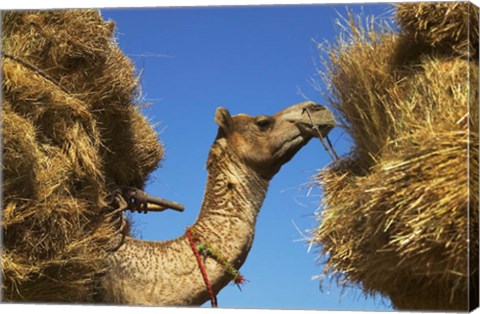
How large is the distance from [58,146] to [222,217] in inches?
37.5

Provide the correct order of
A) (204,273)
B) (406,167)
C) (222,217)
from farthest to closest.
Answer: (222,217), (204,273), (406,167)

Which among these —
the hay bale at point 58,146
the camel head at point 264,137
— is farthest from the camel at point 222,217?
the hay bale at point 58,146

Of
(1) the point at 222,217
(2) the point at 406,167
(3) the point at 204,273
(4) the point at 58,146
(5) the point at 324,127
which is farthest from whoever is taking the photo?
(1) the point at 222,217

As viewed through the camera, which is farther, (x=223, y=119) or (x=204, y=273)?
(x=223, y=119)

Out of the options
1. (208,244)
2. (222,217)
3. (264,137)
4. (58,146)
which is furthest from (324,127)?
(58,146)

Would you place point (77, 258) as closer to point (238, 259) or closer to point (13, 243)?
point (13, 243)

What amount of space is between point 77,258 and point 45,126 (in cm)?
64

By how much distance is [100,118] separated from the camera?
507 cm

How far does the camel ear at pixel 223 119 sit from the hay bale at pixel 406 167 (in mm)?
978

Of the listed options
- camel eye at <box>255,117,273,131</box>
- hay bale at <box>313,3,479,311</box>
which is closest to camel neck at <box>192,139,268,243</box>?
camel eye at <box>255,117,273,131</box>

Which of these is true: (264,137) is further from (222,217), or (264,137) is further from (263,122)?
(222,217)

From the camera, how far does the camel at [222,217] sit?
15.9ft

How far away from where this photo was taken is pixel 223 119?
5051mm

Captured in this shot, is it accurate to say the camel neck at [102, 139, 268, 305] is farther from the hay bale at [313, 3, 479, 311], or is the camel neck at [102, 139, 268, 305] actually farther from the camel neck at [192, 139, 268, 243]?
the hay bale at [313, 3, 479, 311]
